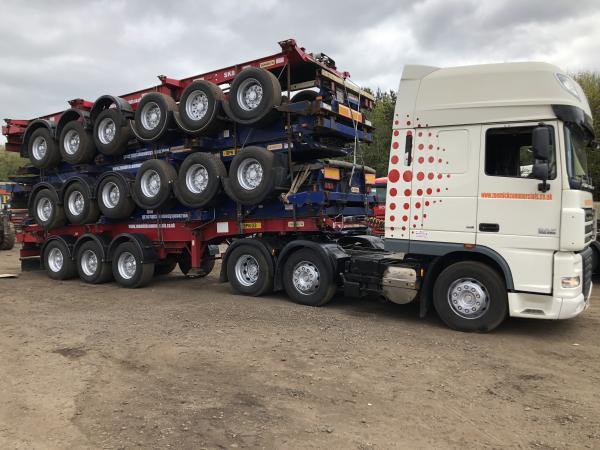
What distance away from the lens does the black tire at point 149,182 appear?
29.6ft

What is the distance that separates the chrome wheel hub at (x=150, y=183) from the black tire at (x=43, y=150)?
3120 millimetres

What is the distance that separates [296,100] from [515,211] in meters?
4.08

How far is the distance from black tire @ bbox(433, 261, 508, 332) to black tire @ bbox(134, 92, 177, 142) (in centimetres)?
551

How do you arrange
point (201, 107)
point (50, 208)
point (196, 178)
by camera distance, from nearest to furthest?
point (201, 107) < point (196, 178) < point (50, 208)

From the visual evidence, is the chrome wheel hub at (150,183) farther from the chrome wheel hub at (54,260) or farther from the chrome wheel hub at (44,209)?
the chrome wheel hub at (54,260)

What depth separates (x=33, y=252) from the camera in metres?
12.7

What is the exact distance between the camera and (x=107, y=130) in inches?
403

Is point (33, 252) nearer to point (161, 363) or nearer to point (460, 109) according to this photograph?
point (161, 363)

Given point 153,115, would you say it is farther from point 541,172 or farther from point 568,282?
point 568,282

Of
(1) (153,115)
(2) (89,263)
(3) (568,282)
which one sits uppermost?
(1) (153,115)

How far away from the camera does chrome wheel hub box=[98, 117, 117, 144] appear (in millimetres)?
10055

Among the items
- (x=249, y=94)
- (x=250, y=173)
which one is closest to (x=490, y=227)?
(x=250, y=173)

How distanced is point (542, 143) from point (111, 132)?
8.01 meters

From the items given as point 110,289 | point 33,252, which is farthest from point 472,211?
point 33,252
